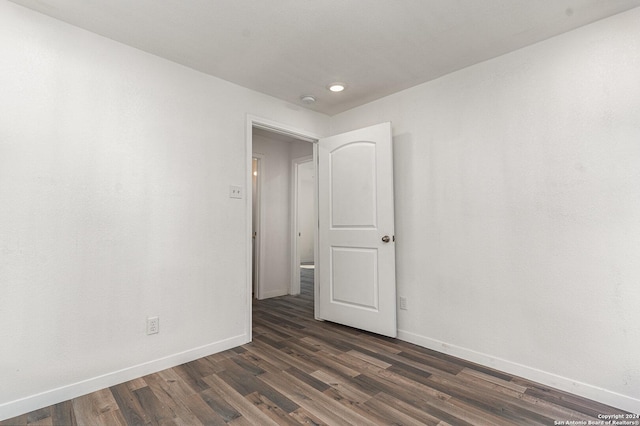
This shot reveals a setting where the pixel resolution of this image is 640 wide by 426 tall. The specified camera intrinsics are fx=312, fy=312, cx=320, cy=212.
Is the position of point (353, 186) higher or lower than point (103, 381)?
higher

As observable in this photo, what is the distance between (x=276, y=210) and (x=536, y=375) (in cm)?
364

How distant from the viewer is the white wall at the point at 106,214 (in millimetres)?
1850

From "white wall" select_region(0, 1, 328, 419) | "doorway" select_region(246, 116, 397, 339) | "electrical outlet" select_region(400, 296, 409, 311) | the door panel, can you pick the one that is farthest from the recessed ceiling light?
"electrical outlet" select_region(400, 296, 409, 311)

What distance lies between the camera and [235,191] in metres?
2.82

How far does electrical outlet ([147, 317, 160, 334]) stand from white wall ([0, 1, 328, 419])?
4cm

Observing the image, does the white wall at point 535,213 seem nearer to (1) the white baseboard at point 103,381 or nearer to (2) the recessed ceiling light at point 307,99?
(2) the recessed ceiling light at point 307,99

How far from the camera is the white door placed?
2.96 metres

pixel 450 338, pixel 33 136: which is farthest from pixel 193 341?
pixel 450 338

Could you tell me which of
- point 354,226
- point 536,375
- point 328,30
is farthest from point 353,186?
point 536,375

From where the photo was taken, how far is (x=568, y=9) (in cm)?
188

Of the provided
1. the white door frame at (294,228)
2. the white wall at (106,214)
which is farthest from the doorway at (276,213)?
the white wall at (106,214)

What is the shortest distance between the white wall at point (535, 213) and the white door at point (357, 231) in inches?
7.8

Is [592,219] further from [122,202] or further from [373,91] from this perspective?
[122,202]

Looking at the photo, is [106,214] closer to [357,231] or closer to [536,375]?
[357,231]
